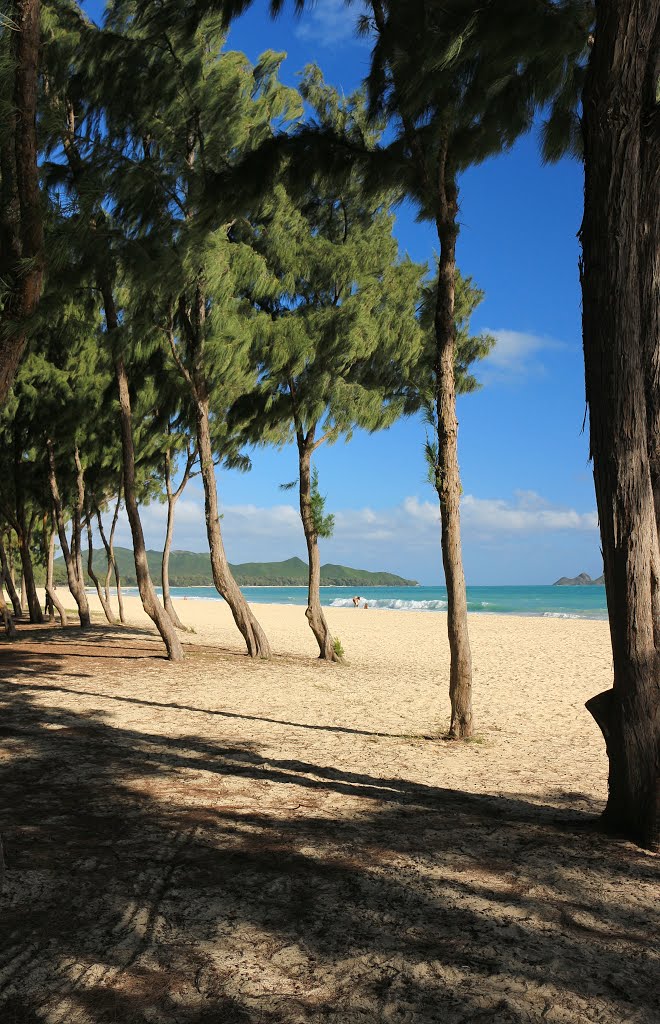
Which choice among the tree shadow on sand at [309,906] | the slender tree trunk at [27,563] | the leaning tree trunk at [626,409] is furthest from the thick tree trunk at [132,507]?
the leaning tree trunk at [626,409]

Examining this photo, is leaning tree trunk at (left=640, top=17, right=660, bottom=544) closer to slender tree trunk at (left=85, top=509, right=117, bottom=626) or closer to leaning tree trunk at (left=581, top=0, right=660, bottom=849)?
leaning tree trunk at (left=581, top=0, right=660, bottom=849)

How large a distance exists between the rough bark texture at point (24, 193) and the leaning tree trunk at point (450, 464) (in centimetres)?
370

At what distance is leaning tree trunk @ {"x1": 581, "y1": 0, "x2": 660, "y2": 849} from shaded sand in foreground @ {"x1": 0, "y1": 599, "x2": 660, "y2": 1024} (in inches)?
21.2

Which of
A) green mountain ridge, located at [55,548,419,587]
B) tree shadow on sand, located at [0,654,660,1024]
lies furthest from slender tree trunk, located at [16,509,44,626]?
green mountain ridge, located at [55,548,419,587]

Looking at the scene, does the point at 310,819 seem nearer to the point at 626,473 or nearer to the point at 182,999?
the point at 182,999

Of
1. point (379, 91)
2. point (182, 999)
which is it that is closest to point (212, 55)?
point (379, 91)

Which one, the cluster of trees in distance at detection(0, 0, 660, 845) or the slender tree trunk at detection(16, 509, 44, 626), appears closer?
the cluster of trees in distance at detection(0, 0, 660, 845)

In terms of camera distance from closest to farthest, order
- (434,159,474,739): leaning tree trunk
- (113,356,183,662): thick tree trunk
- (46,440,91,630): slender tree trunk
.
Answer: (434,159,474,739): leaning tree trunk < (113,356,183,662): thick tree trunk < (46,440,91,630): slender tree trunk

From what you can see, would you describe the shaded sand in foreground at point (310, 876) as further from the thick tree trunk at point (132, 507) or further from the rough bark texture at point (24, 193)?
the thick tree trunk at point (132, 507)

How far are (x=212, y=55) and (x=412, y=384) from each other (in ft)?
20.5

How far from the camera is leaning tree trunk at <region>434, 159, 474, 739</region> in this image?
692cm

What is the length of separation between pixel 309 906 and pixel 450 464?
4.61 metres

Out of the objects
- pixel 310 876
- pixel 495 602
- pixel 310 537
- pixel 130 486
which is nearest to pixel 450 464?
pixel 310 876

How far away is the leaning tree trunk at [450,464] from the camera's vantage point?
692 cm
